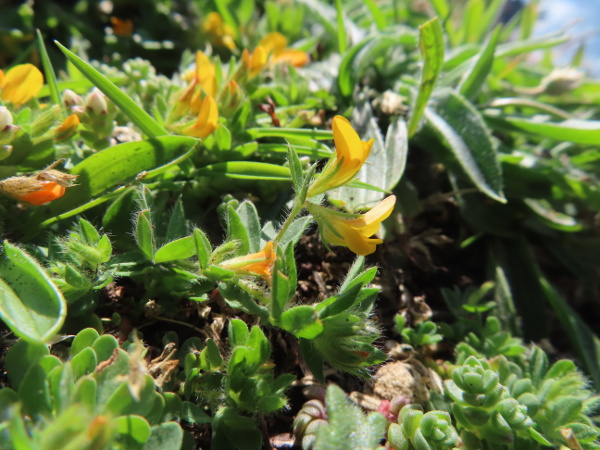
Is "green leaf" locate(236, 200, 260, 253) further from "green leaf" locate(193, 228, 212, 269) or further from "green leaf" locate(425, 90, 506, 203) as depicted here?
"green leaf" locate(425, 90, 506, 203)

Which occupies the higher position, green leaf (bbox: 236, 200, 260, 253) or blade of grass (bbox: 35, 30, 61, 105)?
blade of grass (bbox: 35, 30, 61, 105)

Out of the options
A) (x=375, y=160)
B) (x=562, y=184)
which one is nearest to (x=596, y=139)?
Result: (x=562, y=184)

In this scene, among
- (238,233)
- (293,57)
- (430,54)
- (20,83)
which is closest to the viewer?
(238,233)

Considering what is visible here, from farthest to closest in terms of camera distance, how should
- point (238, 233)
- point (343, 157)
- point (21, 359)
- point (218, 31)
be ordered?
point (218, 31)
point (238, 233)
point (343, 157)
point (21, 359)

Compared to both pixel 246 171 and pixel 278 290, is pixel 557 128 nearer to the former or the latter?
pixel 246 171

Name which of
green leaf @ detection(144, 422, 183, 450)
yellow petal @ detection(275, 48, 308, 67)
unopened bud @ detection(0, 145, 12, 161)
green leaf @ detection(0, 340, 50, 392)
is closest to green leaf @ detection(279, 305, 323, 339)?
green leaf @ detection(144, 422, 183, 450)

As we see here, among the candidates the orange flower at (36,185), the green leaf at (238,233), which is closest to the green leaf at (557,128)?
the green leaf at (238,233)

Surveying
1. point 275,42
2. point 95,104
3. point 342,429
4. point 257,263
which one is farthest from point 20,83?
point 342,429

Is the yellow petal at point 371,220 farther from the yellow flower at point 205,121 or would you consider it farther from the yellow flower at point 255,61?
the yellow flower at point 255,61
